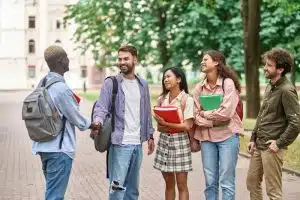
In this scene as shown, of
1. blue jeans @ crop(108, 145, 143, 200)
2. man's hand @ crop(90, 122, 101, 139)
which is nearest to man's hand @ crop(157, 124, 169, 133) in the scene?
blue jeans @ crop(108, 145, 143, 200)

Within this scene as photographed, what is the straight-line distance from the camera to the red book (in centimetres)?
738

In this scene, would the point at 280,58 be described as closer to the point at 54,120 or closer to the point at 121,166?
the point at 121,166

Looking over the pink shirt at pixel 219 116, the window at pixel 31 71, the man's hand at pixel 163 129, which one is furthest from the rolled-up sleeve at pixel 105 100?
the window at pixel 31 71

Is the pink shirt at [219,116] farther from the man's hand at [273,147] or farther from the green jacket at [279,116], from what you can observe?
the man's hand at [273,147]

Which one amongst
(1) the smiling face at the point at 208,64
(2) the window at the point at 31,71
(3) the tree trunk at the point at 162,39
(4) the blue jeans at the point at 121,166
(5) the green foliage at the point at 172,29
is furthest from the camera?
(2) the window at the point at 31,71

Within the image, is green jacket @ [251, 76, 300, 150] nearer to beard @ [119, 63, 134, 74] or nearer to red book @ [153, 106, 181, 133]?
A: red book @ [153, 106, 181, 133]

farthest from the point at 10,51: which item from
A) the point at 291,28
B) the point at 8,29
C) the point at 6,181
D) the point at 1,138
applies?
the point at 6,181

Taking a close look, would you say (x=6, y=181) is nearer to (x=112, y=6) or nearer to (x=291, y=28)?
(x=291, y=28)

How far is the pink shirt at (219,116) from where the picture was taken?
7.32 meters

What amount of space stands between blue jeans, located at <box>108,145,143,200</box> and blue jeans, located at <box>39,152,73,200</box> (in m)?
0.58

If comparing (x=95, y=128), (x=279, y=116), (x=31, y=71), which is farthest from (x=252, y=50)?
(x=31, y=71)

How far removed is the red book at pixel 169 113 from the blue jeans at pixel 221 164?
1.17ft

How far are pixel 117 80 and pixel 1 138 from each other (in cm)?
1422

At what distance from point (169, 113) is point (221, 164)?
71cm
